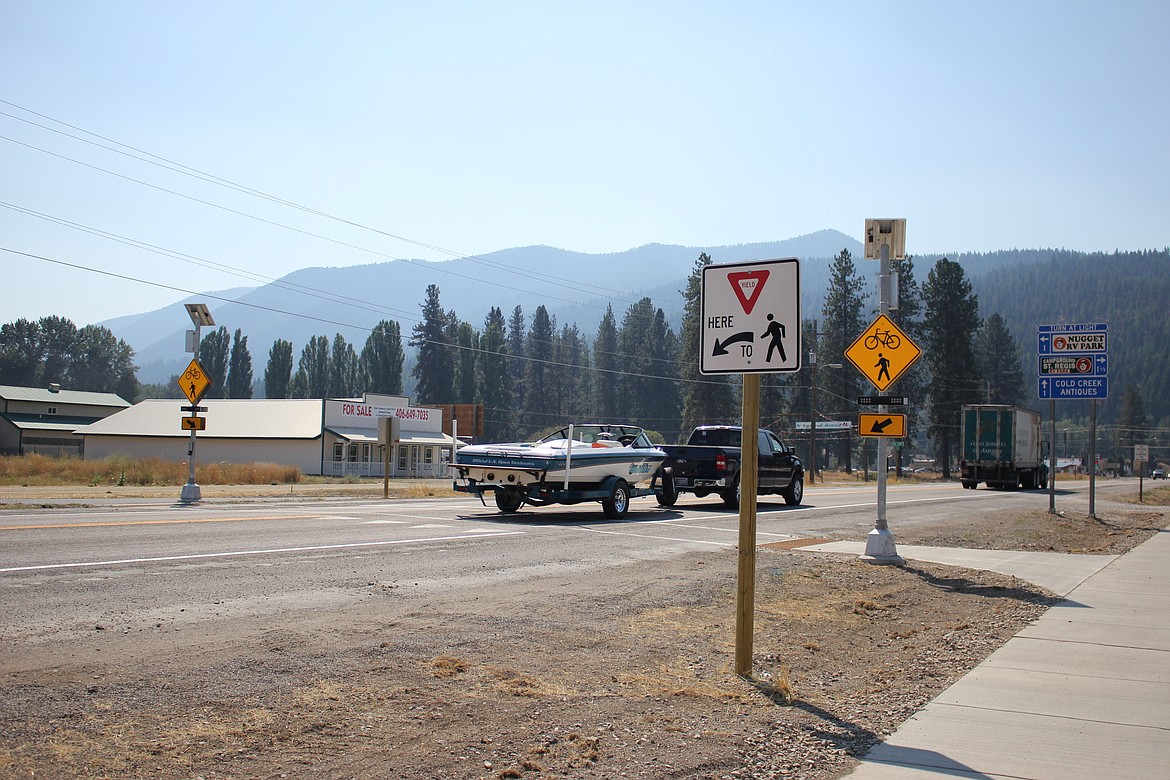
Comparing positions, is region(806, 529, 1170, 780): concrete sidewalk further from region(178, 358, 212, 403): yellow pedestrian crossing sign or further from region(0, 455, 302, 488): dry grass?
region(0, 455, 302, 488): dry grass

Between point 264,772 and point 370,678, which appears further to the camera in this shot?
point 370,678

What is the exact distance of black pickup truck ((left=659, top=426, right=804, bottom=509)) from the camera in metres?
23.3

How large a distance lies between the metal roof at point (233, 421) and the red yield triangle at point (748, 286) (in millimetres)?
61971

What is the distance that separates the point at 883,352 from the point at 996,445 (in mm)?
35370

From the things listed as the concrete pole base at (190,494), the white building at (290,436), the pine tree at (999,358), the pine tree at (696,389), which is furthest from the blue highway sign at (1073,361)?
the pine tree at (999,358)

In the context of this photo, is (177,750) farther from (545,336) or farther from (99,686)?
(545,336)

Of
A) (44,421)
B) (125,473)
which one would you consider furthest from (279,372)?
(125,473)

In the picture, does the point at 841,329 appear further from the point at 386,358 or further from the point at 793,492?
the point at 793,492

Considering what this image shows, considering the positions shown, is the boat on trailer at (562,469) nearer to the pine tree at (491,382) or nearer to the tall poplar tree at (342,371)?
the pine tree at (491,382)

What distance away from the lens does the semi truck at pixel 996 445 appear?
45.3 meters

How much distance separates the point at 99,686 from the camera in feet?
18.8

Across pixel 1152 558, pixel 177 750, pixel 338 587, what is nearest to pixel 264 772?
pixel 177 750

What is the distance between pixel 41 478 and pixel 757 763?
4094cm

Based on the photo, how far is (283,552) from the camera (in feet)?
40.2
